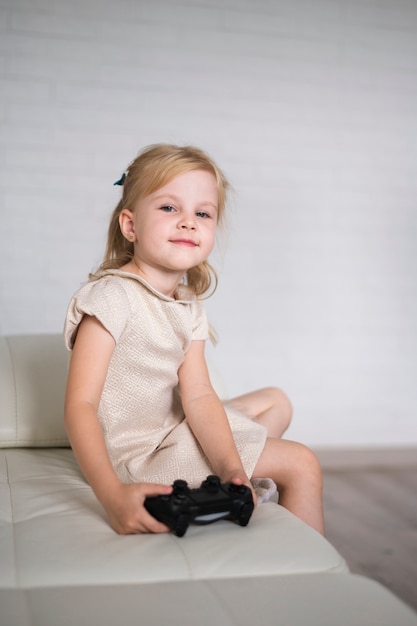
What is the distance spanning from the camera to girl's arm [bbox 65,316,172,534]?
1195 millimetres

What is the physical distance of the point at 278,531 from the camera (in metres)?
1.22

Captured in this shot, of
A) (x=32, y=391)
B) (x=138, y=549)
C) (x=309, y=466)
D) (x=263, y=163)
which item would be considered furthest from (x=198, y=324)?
(x=263, y=163)

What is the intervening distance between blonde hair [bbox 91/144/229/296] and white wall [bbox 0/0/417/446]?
1.39 m

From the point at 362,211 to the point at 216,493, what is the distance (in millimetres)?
2479

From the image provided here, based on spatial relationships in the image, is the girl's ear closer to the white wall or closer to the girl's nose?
the girl's nose

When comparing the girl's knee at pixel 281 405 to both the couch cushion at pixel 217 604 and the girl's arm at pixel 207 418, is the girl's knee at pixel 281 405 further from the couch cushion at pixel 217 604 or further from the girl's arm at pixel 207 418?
the couch cushion at pixel 217 604

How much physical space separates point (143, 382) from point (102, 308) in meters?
0.21

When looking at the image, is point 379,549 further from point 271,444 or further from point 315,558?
point 315,558

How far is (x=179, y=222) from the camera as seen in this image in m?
1.56

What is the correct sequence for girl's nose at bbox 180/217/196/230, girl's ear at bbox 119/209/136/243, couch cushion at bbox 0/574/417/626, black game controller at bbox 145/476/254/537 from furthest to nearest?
1. girl's ear at bbox 119/209/136/243
2. girl's nose at bbox 180/217/196/230
3. black game controller at bbox 145/476/254/537
4. couch cushion at bbox 0/574/417/626

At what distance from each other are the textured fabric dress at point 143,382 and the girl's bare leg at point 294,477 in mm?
37

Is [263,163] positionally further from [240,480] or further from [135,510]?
[135,510]

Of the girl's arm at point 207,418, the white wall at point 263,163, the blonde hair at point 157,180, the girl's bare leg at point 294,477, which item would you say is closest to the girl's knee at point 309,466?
the girl's bare leg at point 294,477

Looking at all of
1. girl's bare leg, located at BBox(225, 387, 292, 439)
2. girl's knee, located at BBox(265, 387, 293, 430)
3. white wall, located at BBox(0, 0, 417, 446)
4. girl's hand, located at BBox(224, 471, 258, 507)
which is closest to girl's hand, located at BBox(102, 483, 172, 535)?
girl's hand, located at BBox(224, 471, 258, 507)
